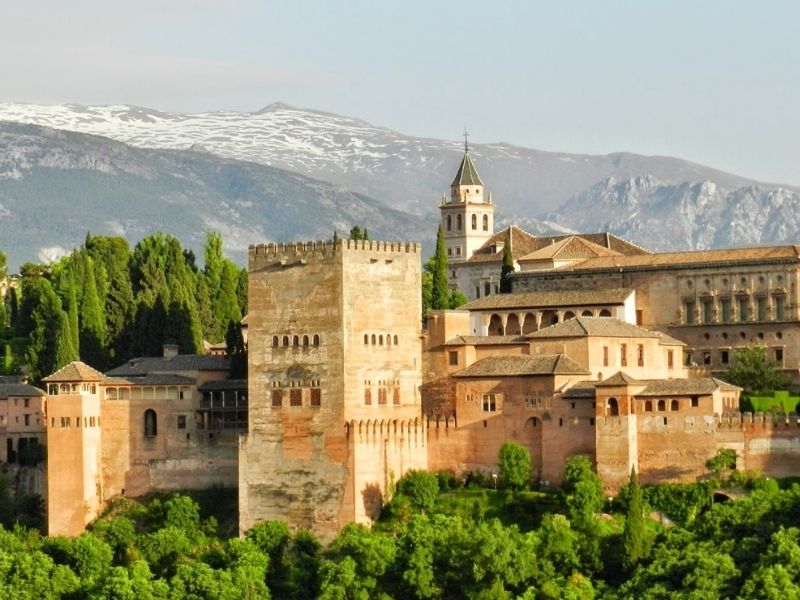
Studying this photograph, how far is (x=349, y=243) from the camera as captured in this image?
7419cm

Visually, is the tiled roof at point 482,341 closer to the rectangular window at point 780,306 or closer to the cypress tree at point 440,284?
the cypress tree at point 440,284

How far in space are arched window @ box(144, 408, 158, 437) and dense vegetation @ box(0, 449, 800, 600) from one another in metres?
3.07

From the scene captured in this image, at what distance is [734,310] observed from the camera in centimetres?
8531

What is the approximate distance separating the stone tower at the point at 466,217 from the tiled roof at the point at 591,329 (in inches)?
998

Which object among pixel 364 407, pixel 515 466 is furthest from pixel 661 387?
pixel 364 407

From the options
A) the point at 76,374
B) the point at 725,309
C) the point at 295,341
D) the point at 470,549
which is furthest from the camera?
the point at 725,309

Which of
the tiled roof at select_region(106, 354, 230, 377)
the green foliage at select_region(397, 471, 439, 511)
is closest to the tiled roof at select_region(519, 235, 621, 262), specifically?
the tiled roof at select_region(106, 354, 230, 377)

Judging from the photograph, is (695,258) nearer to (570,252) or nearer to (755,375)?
(570,252)

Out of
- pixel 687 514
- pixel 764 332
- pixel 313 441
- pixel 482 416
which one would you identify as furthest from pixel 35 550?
pixel 764 332

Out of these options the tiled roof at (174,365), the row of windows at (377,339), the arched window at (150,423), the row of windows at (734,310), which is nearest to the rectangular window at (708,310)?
the row of windows at (734,310)

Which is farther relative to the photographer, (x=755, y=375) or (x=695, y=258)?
(x=695, y=258)

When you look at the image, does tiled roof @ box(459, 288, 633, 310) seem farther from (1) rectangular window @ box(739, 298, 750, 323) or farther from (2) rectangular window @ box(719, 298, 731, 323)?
(1) rectangular window @ box(739, 298, 750, 323)

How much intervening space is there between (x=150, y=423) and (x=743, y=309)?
75.1ft

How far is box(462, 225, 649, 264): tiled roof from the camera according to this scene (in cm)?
9681
